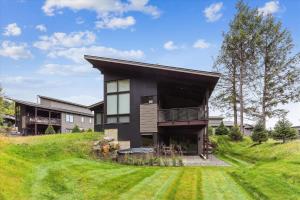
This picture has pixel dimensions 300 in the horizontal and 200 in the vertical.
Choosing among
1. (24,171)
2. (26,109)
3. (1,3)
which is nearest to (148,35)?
(1,3)

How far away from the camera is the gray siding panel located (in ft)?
66.9

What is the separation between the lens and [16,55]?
101 feet

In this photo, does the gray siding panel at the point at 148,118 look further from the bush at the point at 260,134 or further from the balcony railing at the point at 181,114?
Result: the bush at the point at 260,134

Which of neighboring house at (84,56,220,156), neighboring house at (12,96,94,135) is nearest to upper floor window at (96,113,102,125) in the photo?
neighboring house at (84,56,220,156)

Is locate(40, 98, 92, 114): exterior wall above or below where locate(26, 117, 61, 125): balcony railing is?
above

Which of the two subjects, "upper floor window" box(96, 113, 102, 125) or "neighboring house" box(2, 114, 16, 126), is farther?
"neighboring house" box(2, 114, 16, 126)

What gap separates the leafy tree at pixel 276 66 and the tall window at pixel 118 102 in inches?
659

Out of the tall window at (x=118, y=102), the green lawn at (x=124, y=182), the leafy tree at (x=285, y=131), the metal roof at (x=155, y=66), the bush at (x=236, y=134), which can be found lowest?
the green lawn at (x=124, y=182)

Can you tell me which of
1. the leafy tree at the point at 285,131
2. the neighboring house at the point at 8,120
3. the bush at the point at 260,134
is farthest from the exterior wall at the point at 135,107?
the neighboring house at the point at 8,120

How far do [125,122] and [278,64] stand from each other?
19168mm

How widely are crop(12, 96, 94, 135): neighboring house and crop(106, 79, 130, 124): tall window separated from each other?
1460 centimetres

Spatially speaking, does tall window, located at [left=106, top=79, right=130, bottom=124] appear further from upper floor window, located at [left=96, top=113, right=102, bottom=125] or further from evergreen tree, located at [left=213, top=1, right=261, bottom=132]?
evergreen tree, located at [left=213, top=1, right=261, bottom=132]

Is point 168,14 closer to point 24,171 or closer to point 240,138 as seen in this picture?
point 24,171

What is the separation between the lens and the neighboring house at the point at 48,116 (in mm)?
39500
